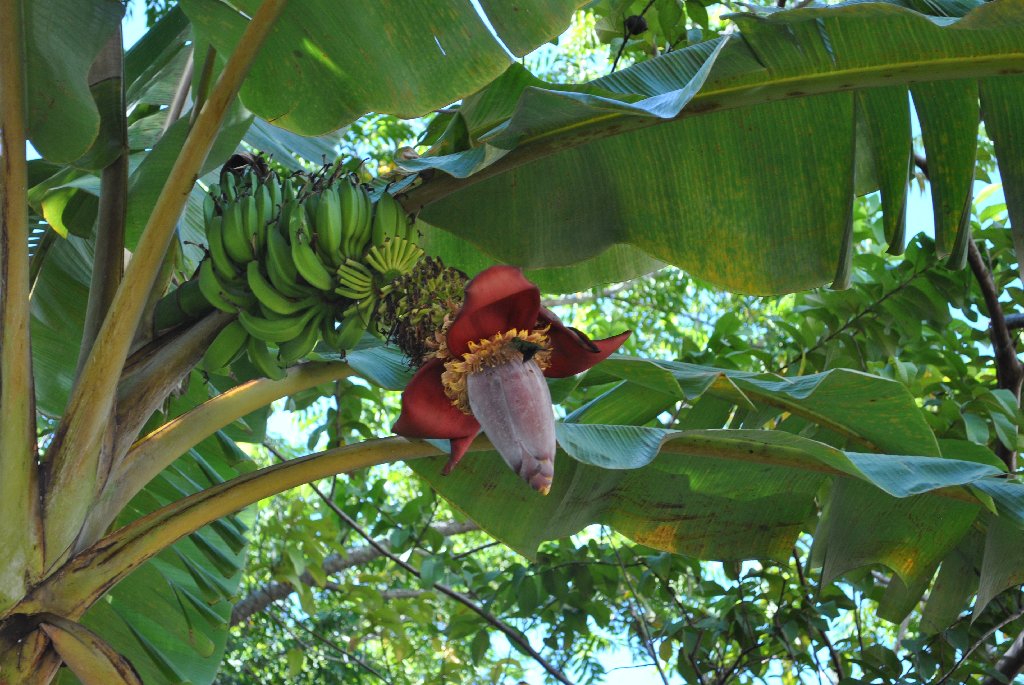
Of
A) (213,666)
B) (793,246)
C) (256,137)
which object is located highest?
(256,137)

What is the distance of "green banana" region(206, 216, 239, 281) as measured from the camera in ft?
4.50

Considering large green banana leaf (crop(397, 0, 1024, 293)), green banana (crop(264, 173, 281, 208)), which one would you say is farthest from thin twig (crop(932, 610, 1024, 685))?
green banana (crop(264, 173, 281, 208))

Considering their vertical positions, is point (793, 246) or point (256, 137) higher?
point (256, 137)

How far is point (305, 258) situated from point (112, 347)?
0.88 feet

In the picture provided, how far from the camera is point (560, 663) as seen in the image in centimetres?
229

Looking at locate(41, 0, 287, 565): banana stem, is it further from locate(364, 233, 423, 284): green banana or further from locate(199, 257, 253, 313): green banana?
locate(364, 233, 423, 284): green banana

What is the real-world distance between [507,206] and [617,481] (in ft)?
1.68

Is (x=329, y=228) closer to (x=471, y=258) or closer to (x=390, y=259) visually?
(x=390, y=259)

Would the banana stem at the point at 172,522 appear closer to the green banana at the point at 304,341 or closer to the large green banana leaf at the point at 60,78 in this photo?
the green banana at the point at 304,341

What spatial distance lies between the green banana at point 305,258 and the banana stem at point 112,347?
0.15 m

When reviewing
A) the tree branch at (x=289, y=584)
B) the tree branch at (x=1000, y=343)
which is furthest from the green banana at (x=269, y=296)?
the tree branch at (x=289, y=584)

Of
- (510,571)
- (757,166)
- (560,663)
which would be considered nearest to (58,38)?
(757,166)

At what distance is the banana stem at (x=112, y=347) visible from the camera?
122 centimetres

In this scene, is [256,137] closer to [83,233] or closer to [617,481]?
[83,233]
